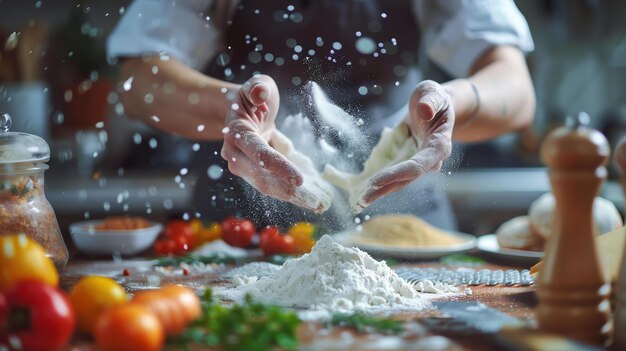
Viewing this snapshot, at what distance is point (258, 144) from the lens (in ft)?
3.66

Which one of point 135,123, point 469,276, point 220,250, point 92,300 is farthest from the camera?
point 135,123

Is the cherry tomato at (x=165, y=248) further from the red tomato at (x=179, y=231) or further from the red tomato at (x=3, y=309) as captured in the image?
the red tomato at (x=3, y=309)

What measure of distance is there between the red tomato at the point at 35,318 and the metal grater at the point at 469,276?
601mm

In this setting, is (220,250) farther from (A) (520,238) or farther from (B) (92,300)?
(B) (92,300)

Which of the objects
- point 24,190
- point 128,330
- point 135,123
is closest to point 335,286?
point 128,330

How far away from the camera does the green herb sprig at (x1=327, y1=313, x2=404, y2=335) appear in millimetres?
851

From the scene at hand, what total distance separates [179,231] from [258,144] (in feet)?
1.72

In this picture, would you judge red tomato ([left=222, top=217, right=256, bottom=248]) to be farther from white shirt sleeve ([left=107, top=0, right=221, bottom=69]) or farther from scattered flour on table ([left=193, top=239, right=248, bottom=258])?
white shirt sleeve ([left=107, top=0, right=221, bottom=69])

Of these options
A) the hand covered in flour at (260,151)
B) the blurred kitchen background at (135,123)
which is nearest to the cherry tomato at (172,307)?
the hand covered in flour at (260,151)

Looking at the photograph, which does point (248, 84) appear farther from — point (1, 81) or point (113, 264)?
point (1, 81)

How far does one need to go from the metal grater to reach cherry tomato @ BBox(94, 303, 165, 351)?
55 cm

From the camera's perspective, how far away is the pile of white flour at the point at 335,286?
98 centimetres

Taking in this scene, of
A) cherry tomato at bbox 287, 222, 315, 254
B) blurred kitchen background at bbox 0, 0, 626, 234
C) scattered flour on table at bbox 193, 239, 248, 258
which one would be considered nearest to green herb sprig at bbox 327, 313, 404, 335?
cherry tomato at bbox 287, 222, 315, 254

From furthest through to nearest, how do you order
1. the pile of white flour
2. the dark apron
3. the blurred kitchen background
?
the blurred kitchen background → the dark apron → the pile of white flour
